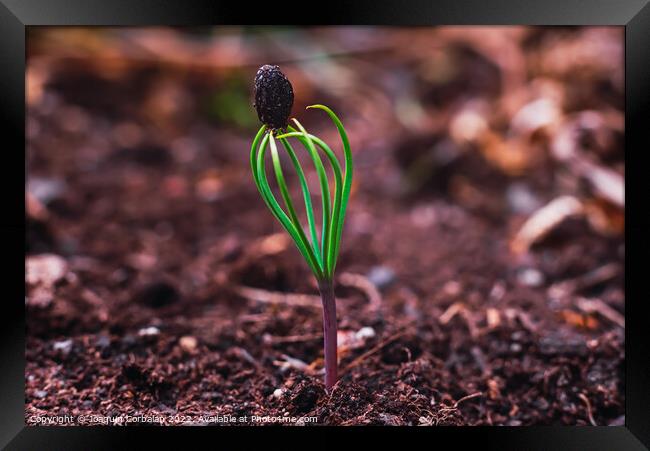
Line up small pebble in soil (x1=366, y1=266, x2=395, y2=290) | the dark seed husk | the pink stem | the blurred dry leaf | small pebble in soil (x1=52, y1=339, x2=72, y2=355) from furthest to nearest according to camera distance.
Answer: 1. the blurred dry leaf
2. small pebble in soil (x1=366, y1=266, x2=395, y2=290)
3. small pebble in soil (x1=52, y1=339, x2=72, y2=355)
4. the pink stem
5. the dark seed husk

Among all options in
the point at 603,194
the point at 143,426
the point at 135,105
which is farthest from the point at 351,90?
the point at 143,426

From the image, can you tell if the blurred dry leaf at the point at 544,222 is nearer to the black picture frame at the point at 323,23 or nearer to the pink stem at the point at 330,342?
the black picture frame at the point at 323,23

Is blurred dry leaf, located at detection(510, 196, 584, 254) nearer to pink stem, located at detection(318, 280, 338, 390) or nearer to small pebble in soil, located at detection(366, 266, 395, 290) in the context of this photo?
small pebble in soil, located at detection(366, 266, 395, 290)

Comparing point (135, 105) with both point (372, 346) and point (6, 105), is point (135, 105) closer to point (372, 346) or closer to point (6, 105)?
point (6, 105)

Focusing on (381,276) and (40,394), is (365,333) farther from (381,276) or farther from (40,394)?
(40,394)

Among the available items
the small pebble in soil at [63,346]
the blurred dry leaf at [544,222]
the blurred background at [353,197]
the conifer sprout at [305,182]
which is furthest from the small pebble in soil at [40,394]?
the blurred dry leaf at [544,222]

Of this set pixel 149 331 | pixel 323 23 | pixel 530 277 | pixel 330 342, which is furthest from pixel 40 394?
pixel 530 277

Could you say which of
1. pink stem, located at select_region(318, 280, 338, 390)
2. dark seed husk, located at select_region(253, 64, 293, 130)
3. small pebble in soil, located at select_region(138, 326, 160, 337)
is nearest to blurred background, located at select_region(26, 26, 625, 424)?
small pebble in soil, located at select_region(138, 326, 160, 337)

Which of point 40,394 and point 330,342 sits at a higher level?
point 330,342
